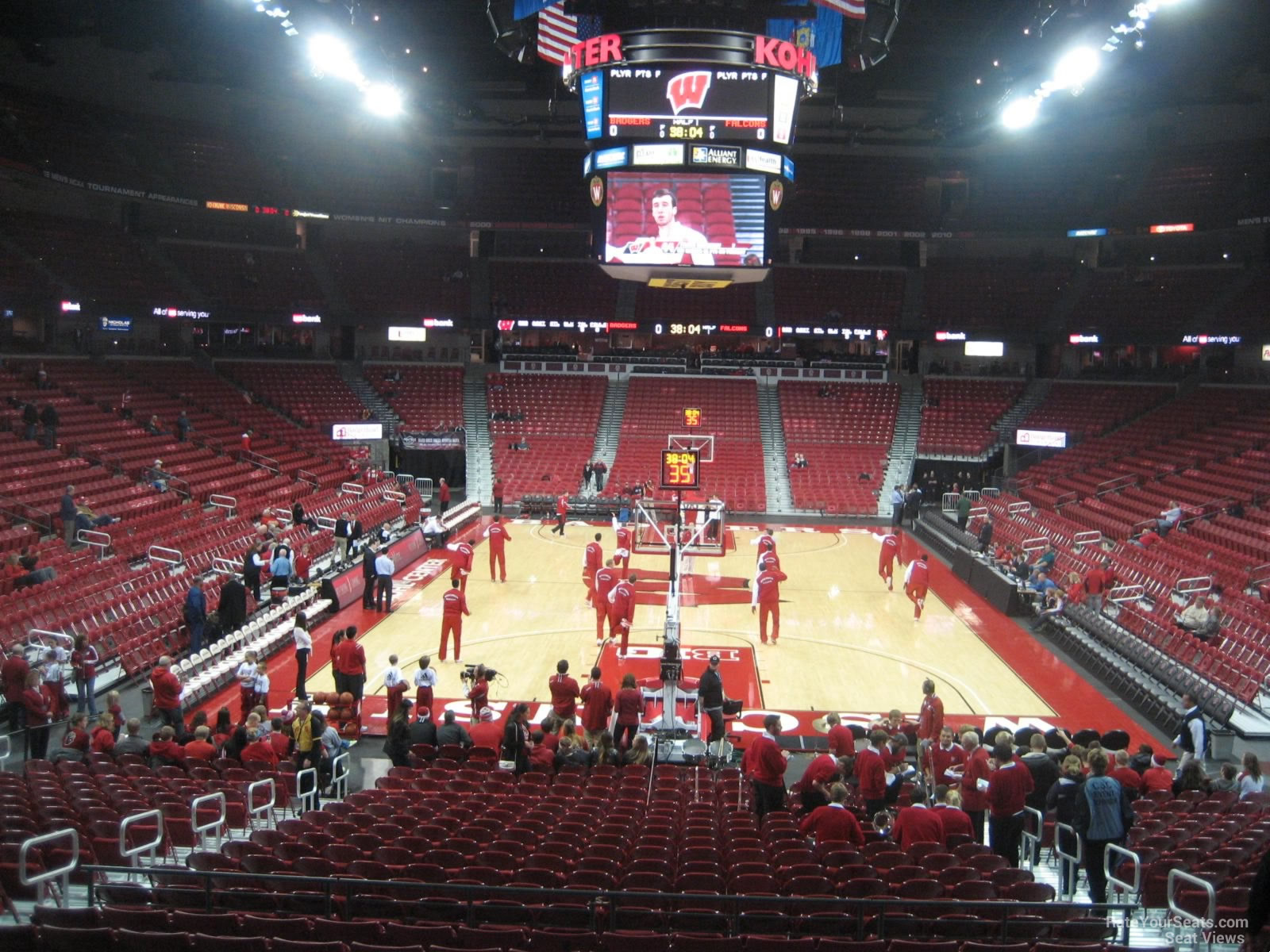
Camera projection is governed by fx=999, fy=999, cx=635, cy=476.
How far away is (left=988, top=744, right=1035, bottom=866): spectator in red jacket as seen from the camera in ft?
28.9

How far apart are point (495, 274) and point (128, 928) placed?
40.8m

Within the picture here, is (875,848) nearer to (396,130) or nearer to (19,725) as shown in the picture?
(19,725)

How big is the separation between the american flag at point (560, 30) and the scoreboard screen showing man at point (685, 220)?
4006mm

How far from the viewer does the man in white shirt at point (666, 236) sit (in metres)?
21.9

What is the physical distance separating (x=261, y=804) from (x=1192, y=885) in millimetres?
7890

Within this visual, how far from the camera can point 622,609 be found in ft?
56.0

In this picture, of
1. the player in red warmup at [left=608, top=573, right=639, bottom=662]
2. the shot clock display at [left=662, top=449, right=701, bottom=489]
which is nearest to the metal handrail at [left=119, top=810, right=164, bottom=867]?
the player in red warmup at [left=608, top=573, right=639, bottom=662]

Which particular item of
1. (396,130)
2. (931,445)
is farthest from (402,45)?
(931,445)

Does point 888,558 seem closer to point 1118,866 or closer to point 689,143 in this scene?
point 689,143

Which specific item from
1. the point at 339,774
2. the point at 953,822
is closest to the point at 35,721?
the point at 339,774

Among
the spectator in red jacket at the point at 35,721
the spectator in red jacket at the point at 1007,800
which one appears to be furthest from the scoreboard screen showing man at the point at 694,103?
the spectator in red jacket at the point at 1007,800

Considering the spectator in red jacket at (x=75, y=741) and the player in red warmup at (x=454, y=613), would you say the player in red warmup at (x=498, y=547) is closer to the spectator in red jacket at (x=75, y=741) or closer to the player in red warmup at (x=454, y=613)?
the player in red warmup at (x=454, y=613)

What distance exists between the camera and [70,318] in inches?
1355

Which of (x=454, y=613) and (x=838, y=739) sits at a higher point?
(x=454, y=613)
